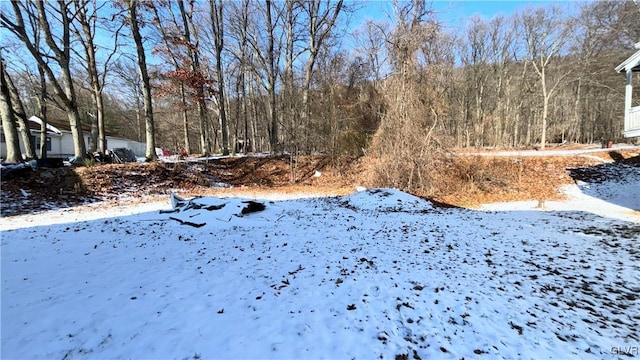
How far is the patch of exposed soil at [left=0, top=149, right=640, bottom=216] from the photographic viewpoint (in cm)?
1000

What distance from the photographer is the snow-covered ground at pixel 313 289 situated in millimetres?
2551

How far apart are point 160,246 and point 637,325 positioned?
6.76 meters

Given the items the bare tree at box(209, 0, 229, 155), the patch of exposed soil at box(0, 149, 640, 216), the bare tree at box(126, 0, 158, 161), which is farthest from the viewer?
the bare tree at box(209, 0, 229, 155)

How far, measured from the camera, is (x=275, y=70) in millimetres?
23156

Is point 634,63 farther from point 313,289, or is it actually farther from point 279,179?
point 279,179

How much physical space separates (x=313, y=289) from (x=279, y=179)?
13.2 m

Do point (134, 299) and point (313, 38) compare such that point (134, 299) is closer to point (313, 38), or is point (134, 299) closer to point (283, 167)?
point (283, 167)

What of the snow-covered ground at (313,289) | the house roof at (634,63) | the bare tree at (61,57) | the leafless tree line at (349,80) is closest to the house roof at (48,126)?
the leafless tree line at (349,80)

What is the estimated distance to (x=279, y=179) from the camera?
16531 mm

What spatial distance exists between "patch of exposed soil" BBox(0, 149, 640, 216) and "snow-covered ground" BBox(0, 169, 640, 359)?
3.22 m

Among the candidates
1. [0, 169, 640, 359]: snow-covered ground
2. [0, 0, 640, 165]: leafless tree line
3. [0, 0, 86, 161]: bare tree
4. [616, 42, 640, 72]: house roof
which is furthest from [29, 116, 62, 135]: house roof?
[616, 42, 640, 72]: house roof

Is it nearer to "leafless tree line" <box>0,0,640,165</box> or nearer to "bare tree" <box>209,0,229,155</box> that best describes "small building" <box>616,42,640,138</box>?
"leafless tree line" <box>0,0,640,165</box>

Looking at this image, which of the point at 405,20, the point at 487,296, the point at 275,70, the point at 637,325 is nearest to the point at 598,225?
the point at 637,325


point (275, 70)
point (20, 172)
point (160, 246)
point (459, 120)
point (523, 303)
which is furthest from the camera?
point (459, 120)
